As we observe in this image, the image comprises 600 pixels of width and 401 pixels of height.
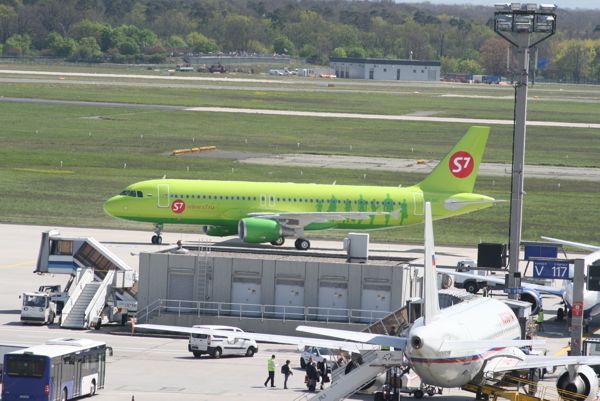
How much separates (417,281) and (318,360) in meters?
13.2

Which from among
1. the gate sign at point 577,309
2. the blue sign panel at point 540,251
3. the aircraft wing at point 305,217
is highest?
the aircraft wing at point 305,217

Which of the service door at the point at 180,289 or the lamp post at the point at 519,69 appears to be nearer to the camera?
the lamp post at the point at 519,69

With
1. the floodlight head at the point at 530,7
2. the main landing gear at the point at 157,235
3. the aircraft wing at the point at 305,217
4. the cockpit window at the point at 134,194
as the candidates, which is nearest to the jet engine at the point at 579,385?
the floodlight head at the point at 530,7

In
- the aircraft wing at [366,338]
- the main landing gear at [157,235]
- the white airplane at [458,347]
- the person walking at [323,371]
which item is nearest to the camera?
the white airplane at [458,347]

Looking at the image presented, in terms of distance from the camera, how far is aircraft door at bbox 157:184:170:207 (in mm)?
93250

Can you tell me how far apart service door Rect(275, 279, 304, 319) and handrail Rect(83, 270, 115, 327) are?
366 inches

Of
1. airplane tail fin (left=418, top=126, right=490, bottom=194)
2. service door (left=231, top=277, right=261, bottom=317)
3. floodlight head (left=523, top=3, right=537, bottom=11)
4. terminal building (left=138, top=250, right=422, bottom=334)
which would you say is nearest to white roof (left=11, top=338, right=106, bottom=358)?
terminal building (left=138, top=250, right=422, bottom=334)

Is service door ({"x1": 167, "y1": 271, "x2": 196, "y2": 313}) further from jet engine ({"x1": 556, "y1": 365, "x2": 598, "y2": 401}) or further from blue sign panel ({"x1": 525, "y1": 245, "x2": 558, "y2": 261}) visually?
jet engine ({"x1": 556, "y1": 365, "x2": 598, "y2": 401})

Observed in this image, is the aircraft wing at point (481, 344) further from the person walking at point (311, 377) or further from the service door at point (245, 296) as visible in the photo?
the service door at point (245, 296)

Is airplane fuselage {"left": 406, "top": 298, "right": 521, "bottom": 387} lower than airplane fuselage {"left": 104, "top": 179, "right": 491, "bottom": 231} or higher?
lower

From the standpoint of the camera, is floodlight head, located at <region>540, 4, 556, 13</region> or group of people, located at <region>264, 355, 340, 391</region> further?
floodlight head, located at <region>540, 4, 556, 13</region>

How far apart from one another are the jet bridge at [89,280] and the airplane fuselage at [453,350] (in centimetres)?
2380

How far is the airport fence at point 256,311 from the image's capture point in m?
68.5

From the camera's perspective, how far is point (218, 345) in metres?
61.9
